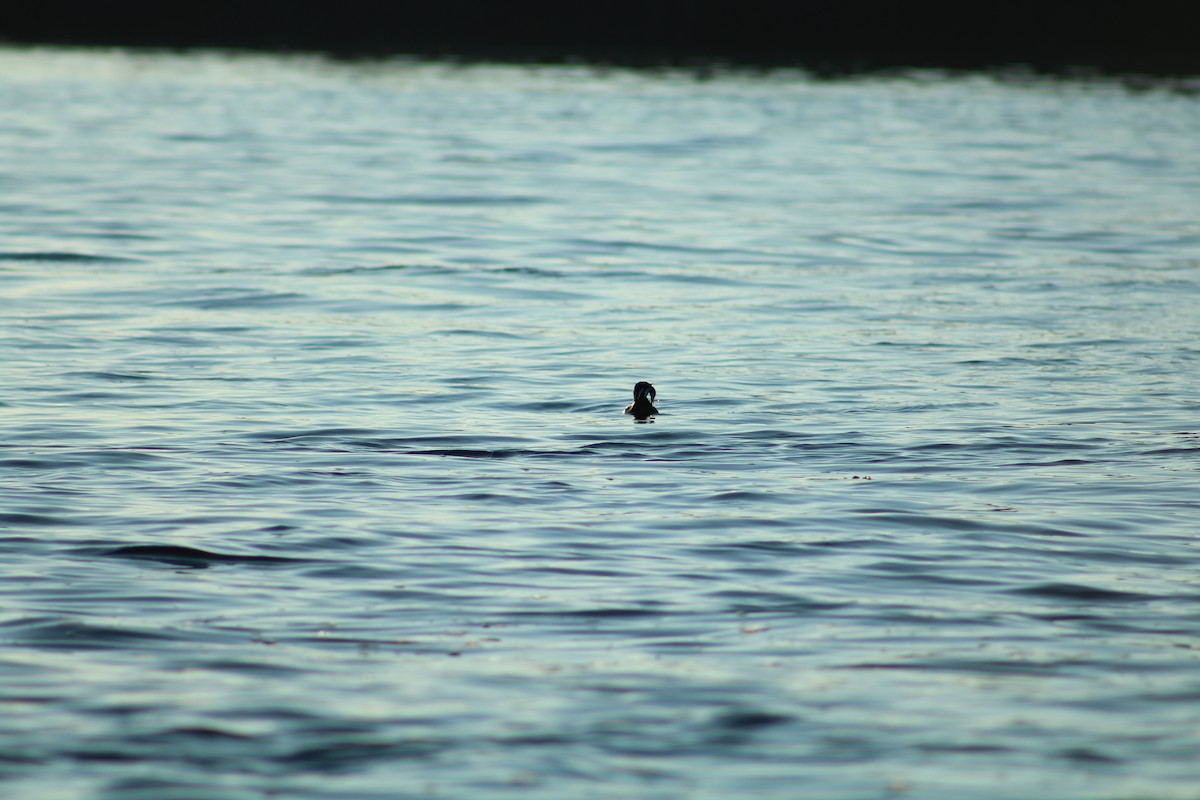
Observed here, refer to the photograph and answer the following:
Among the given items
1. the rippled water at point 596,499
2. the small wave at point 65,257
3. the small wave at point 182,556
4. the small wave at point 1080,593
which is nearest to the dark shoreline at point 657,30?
the rippled water at point 596,499

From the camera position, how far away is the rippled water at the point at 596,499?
22.3ft

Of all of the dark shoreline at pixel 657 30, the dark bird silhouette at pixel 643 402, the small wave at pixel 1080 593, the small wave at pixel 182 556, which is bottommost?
the small wave at pixel 1080 593

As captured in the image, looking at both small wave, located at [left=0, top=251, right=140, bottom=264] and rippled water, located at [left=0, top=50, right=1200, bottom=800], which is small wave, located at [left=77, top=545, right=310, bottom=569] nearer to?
rippled water, located at [left=0, top=50, right=1200, bottom=800]

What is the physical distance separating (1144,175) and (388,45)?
42.7 meters

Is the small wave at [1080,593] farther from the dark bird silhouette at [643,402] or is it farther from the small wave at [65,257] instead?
the small wave at [65,257]

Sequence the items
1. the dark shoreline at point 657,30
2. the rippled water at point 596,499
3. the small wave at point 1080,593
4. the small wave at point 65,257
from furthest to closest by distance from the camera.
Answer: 1. the dark shoreline at point 657,30
2. the small wave at point 65,257
3. the small wave at point 1080,593
4. the rippled water at point 596,499

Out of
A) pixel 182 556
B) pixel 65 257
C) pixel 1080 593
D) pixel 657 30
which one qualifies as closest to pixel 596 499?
pixel 182 556

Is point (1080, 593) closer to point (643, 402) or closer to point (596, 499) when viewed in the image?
point (596, 499)

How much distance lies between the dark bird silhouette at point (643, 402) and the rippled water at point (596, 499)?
365mm

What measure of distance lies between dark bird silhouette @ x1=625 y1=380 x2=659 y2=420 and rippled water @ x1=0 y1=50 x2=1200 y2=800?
0.36 metres

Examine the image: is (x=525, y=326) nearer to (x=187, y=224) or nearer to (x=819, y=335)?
(x=819, y=335)

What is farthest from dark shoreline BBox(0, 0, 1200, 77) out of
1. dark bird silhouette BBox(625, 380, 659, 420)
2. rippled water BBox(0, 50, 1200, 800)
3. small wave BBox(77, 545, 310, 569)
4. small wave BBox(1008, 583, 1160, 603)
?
small wave BBox(1008, 583, 1160, 603)

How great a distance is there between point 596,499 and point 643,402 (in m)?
2.27

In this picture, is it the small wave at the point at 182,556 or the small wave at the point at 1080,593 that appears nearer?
the small wave at the point at 1080,593
